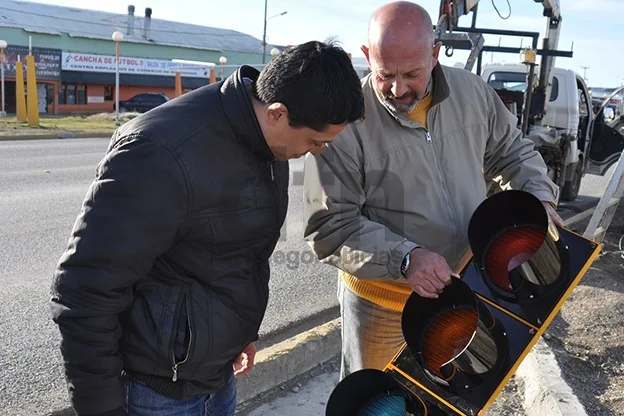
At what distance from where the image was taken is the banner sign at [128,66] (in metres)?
34.8

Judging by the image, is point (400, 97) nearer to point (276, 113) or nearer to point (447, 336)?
point (276, 113)

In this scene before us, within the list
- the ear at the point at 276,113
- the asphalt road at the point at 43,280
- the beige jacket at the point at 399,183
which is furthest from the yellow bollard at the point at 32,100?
the ear at the point at 276,113

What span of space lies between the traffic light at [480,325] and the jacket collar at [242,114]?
0.71 meters

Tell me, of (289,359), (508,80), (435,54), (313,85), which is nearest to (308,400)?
(289,359)

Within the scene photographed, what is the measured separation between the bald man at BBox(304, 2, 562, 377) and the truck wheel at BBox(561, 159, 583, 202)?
28.8 feet

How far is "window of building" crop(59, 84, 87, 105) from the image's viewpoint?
35.0 m

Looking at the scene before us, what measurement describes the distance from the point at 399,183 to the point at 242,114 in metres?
0.86

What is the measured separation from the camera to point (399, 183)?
A: 246 centimetres

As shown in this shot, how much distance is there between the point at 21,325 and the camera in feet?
14.2

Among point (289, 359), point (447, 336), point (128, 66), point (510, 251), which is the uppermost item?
point (510, 251)

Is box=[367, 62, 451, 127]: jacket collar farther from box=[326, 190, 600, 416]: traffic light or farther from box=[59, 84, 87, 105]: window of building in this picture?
box=[59, 84, 87, 105]: window of building

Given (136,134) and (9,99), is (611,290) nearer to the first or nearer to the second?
(136,134)

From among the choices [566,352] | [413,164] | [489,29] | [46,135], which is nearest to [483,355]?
[413,164]

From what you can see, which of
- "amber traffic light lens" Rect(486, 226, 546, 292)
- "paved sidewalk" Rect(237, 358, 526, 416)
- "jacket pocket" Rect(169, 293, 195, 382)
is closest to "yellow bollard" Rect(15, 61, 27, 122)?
"paved sidewalk" Rect(237, 358, 526, 416)
